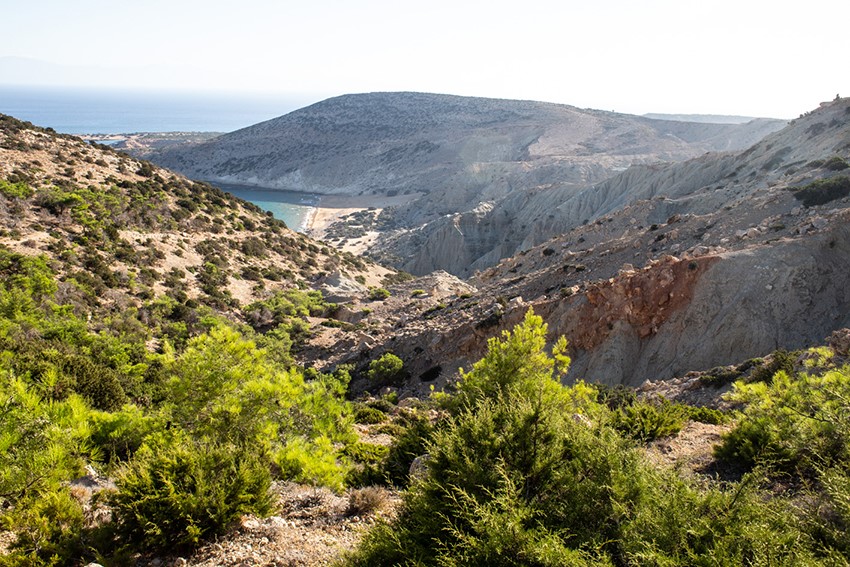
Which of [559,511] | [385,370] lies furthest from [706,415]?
[385,370]

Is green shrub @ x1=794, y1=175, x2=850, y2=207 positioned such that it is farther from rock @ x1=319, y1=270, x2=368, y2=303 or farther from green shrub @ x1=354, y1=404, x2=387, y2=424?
rock @ x1=319, y1=270, x2=368, y2=303

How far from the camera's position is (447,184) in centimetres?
9219

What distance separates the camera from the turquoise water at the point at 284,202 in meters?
90.4

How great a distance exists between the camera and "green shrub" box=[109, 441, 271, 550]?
5.76m

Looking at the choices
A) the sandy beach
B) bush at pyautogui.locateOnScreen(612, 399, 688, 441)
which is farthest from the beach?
bush at pyautogui.locateOnScreen(612, 399, 688, 441)

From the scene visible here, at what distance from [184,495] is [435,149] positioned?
119m

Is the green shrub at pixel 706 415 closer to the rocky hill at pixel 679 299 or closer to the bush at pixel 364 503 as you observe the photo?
the rocky hill at pixel 679 299

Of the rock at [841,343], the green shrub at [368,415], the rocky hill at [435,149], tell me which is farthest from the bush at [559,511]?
the rocky hill at [435,149]

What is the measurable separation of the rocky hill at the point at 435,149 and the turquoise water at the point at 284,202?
344 cm

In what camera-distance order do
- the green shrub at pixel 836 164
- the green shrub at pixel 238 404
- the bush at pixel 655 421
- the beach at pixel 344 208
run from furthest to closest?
the beach at pixel 344 208 < the green shrub at pixel 836 164 < the bush at pixel 655 421 < the green shrub at pixel 238 404

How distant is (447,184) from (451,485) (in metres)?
89.2

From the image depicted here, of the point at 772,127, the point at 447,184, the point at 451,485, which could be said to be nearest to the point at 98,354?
the point at 451,485

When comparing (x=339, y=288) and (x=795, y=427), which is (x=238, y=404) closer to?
(x=795, y=427)

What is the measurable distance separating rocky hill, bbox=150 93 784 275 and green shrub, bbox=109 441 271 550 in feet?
203
